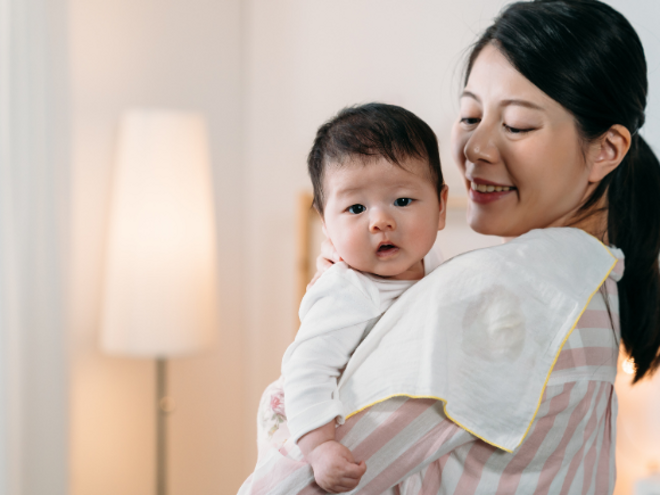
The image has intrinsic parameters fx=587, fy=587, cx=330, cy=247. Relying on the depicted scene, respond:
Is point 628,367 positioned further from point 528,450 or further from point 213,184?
point 213,184

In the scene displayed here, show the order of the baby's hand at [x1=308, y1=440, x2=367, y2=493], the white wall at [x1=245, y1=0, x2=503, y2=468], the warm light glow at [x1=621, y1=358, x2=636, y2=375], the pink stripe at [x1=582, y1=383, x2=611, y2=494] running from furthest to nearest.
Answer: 1. the white wall at [x1=245, y1=0, x2=503, y2=468]
2. the warm light glow at [x1=621, y1=358, x2=636, y2=375]
3. the pink stripe at [x1=582, y1=383, x2=611, y2=494]
4. the baby's hand at [x1=308, y1=440, x2=367, y2=493]

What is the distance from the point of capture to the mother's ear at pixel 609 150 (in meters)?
0.86

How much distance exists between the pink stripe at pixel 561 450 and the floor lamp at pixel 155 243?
148 centimetres

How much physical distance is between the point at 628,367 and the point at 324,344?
67 cm

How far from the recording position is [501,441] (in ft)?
2.25

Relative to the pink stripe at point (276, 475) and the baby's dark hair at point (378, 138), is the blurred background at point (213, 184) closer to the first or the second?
the baby's dark hair at point (378, 138)

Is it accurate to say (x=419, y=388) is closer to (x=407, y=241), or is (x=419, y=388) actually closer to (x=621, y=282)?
(x=407, y=241)

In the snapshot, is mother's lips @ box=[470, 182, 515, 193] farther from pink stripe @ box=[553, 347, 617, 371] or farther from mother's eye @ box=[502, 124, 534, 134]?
pink stripe @ box=[553, 347, 617, 371]

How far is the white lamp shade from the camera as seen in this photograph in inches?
76.8

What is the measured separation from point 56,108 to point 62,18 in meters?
0.28

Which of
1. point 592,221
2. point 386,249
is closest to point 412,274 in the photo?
point 386,249

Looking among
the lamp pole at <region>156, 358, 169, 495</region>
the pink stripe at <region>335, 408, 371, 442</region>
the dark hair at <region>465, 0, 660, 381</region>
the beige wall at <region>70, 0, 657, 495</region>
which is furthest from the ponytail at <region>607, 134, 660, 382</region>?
the lamp pole at <region>156, 358, 169, 495</region>

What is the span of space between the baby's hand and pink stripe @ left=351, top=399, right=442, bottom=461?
0.01m

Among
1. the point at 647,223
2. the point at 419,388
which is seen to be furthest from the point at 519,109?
the point at 419,388
